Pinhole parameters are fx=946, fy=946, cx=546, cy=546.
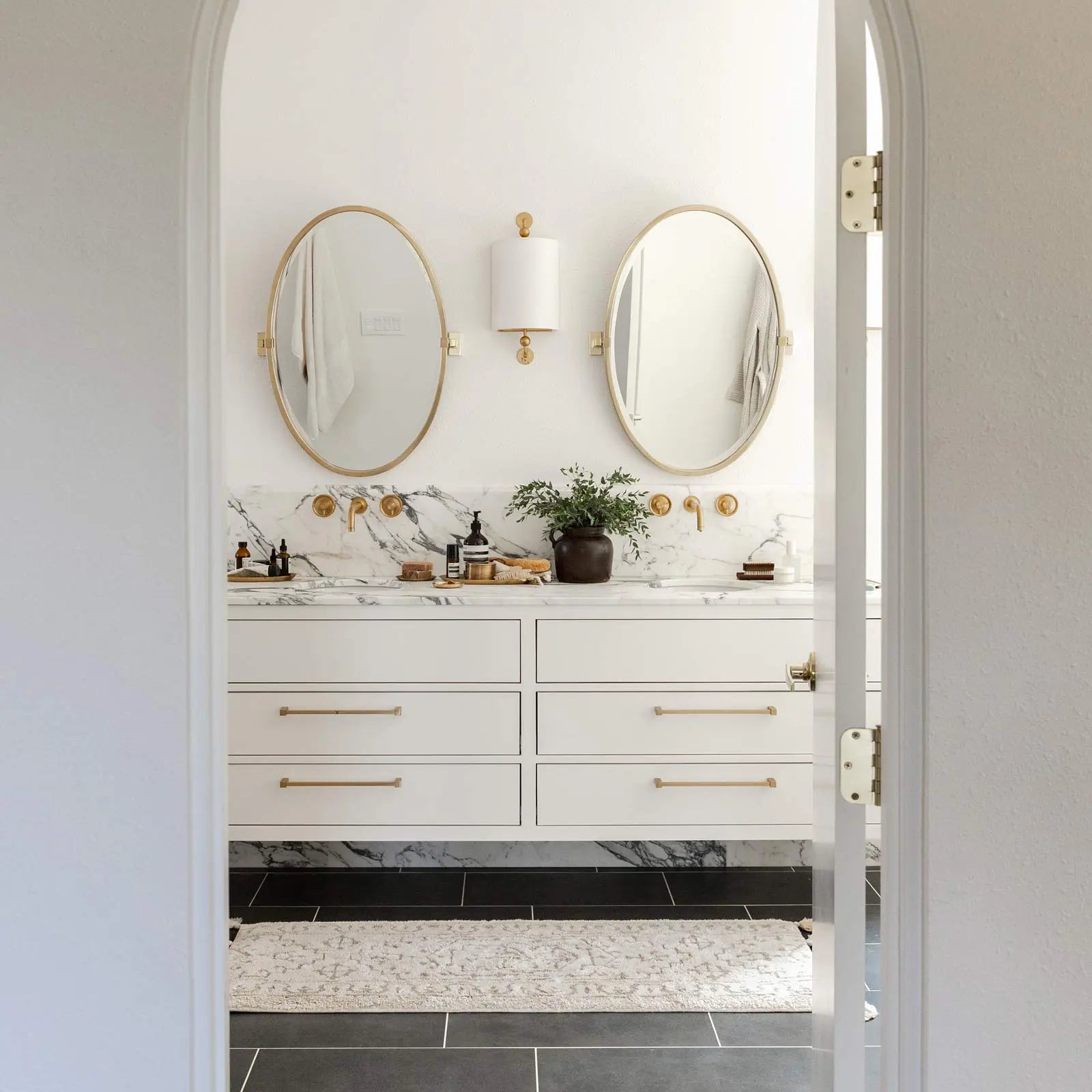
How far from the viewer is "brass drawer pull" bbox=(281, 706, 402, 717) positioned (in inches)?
107

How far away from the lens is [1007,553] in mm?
995

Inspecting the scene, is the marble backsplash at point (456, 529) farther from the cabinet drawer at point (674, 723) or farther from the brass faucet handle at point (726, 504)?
the cabinet drawer at point (674, 723)

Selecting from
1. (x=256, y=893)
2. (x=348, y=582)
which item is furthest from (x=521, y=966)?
(x=348, y=582)

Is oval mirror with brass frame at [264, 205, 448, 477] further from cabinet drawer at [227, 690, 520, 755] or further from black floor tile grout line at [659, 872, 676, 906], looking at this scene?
black floor tile grout line at [659, 872, 676, 906]

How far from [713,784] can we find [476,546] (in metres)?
1.07

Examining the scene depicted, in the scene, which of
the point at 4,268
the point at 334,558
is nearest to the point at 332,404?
the point at 334,558

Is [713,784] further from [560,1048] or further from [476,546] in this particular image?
[476,546]

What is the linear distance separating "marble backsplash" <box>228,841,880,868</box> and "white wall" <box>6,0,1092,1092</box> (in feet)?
6.99

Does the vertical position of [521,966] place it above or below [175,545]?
below

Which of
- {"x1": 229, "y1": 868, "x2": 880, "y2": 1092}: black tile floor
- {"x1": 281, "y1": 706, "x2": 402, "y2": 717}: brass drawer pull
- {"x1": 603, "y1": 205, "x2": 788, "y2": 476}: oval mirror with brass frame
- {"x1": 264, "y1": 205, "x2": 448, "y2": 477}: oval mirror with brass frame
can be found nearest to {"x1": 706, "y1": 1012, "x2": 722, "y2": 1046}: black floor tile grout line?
{"x1": 229, "y1": 868, "x2": 880, "y2": 1092}: black tile floor

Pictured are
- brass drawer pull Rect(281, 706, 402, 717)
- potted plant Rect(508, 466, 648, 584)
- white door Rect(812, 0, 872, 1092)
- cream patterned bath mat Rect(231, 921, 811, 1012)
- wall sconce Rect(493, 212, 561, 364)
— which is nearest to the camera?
white door Rect(812, 0, 872, 1092)

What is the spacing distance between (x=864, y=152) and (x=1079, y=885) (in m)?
0.85

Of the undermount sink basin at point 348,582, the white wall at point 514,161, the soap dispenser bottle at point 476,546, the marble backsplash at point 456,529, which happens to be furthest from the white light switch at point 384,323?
the undermount sink basin at point 348,582

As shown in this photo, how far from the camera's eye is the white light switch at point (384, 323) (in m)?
3.27
